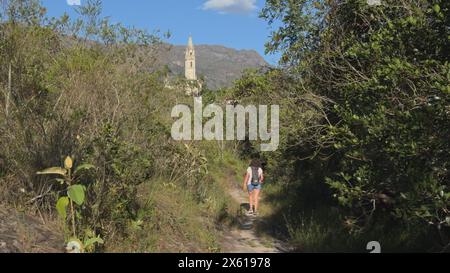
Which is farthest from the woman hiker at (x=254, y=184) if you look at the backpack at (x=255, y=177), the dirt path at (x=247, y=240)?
the dirt path at (x=247, y=240)

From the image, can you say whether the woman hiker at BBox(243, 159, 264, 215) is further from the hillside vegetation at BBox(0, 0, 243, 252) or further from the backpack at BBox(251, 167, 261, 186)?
the hillside vegetation at BBox(0, 0, 243, 252)

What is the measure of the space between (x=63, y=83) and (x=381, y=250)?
240 inches

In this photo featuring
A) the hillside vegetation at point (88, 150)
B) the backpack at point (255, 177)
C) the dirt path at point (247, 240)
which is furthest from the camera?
the backpack at point (255, 177)

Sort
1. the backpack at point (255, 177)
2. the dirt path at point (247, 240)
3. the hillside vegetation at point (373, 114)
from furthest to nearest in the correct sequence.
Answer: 1. the backpack at point (255, 177)
2. the dirt path at point (247, 240)
3. the hillside vegetation at point (373, 114)

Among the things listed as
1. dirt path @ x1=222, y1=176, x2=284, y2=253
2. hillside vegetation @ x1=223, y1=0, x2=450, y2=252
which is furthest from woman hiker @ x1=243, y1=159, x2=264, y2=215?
hillside vegetation @ x1=223, y1=0, x2=450, y2=252

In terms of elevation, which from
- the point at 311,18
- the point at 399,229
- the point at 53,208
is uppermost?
the point at 311,18

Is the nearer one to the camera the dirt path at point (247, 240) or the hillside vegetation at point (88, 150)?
the hillside vegetation at point (88, 150)

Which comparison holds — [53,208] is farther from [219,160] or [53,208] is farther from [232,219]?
[219,160]

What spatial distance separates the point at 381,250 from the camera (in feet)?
23.6

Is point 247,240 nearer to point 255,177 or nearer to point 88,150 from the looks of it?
point 255,177

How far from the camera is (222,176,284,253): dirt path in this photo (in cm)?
830

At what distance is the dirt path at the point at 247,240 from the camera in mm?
8305

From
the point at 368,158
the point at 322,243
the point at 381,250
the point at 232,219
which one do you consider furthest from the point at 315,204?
the point at 368,158

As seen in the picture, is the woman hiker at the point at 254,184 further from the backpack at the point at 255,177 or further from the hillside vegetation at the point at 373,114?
the hillside vegetation at the point at 373,114
